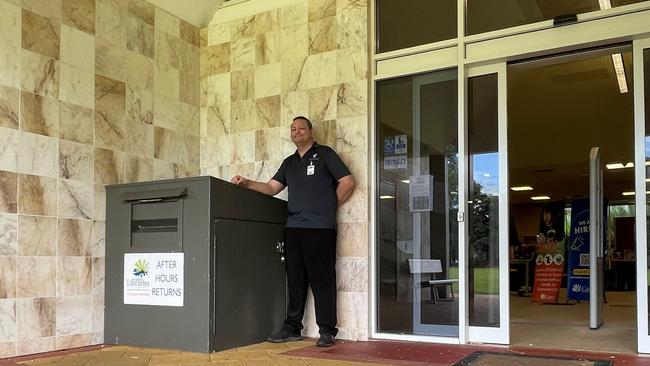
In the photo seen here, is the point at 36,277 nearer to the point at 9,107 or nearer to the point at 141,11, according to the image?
the point at 9,107

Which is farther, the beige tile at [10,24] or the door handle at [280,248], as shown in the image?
the door handle at [280,248]

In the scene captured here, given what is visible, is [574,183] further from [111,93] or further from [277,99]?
[111,93]

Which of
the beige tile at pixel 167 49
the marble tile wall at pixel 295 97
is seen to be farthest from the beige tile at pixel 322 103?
the beige tile at pixel 167 49

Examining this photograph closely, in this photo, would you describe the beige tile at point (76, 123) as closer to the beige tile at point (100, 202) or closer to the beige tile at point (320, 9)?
the beige tile at point (100, 202)

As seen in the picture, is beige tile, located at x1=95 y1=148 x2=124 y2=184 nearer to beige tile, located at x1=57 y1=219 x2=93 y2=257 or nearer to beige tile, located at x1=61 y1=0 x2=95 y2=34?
beige tile, located at x1=57 y1=219 x2=93 y2=257

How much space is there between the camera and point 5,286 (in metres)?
3.63

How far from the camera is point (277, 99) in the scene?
4.93 meters

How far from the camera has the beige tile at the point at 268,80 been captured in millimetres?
4934

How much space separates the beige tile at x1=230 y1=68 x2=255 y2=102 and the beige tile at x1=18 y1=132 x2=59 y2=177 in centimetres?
162

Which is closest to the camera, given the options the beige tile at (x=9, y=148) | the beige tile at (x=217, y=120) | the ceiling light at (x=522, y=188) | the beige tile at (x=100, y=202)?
the beige tile at (x=9, y=148)

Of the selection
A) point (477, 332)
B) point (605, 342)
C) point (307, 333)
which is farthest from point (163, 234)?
point (605, 342)

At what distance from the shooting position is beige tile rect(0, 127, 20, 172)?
3697mm

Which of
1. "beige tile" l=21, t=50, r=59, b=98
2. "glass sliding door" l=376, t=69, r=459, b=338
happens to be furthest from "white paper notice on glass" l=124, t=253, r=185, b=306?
"glass sliding door" l=376, t=69, r=459, b=338

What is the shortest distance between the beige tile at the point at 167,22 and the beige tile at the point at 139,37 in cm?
11
